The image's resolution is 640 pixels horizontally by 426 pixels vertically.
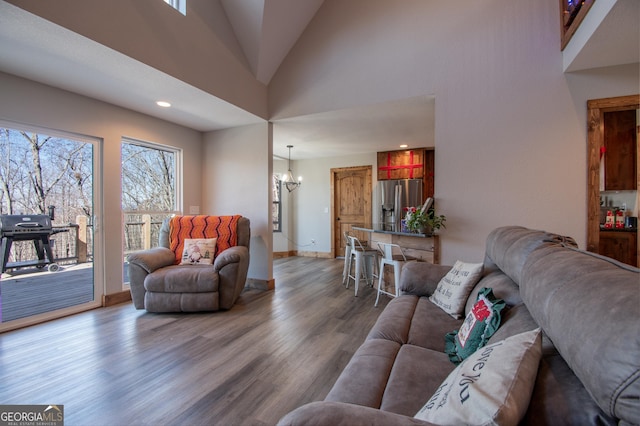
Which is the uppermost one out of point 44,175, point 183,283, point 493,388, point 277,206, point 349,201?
point 44,175

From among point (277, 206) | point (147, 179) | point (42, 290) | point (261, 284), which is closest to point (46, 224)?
point (42, 290)

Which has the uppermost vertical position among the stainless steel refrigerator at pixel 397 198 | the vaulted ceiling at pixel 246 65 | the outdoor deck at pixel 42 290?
the vaulted ceiling at pixel 246 65

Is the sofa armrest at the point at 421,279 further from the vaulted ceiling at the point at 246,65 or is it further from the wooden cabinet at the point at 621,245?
the wooden cabinet at the point at 621,245

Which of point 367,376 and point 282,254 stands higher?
point 367,376

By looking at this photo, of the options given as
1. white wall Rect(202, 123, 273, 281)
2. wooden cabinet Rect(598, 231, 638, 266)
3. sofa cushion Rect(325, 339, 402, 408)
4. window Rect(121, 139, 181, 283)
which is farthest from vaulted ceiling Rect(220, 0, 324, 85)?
wooden cabinet Rect(598, 231, 638, 266)

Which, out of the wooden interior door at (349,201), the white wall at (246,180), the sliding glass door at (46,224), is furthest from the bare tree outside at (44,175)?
the wooden interior door at (349,201)

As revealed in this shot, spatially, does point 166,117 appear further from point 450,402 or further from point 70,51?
point 450,402

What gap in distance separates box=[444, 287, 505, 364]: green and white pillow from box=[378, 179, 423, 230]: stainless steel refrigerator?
163 inches

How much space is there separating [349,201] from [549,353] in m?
5.65

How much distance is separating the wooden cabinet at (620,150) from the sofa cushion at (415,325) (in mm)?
3871

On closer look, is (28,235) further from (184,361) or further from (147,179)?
(184,361)

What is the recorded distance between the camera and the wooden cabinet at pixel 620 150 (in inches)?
145

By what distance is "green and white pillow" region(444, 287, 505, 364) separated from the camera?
48.1 inches

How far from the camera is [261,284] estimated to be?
13.2 ft
